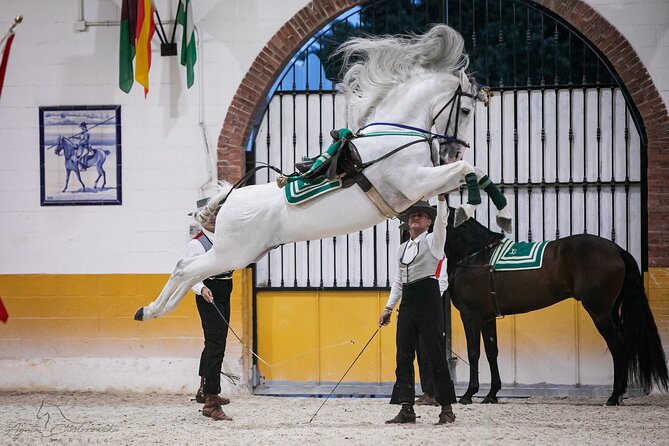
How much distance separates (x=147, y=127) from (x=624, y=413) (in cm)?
473

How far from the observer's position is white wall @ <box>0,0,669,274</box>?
27.9 ft

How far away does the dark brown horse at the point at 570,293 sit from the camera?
24.2ft

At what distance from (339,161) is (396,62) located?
74 centimetres

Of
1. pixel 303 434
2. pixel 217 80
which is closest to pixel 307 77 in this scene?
pixel 217 80

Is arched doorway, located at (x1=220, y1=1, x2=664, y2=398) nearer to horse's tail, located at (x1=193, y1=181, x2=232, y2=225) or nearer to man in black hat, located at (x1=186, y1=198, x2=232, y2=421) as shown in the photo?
man in black hat, located at (x1=186, y1=198, x2=232, y2=421)

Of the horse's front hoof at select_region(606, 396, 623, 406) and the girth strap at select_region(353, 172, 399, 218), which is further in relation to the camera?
the horse's front hoof at select_region(606, 396, 623, 406)

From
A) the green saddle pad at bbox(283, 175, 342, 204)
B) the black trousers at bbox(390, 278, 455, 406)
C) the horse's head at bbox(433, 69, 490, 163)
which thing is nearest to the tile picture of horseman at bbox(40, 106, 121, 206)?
the black trousers at bbox(390, 278, 455, 406)

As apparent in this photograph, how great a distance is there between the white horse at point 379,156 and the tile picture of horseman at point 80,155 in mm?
3209

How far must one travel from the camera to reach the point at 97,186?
8672 mm

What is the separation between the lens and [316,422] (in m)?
6.52

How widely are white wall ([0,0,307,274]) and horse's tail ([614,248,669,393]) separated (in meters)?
3.74

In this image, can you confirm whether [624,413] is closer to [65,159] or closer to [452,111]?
[452,111]

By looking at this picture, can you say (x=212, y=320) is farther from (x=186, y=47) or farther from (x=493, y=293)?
(x=186, y=47)

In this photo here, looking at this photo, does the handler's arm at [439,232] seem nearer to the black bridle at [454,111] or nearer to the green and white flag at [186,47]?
the black bridle at [454,111]
